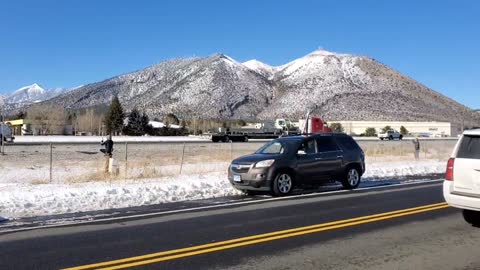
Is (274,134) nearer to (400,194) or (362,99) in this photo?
(400,194)

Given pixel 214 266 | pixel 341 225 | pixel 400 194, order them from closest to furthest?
pixel 214 266
pixel 341 225
pixel 400 194

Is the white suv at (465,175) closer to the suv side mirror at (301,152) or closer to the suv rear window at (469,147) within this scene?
the suv rear window at (469,147)

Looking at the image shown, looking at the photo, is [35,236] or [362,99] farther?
[362,99]

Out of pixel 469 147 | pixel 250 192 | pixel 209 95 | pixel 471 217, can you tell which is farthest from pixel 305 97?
pixel 469 147

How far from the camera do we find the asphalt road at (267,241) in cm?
719

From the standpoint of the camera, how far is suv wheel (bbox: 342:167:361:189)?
54.5ft

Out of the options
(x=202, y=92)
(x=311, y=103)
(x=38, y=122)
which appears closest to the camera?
(x=38, y=122)

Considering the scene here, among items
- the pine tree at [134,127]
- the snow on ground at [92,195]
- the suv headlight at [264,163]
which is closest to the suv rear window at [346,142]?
the suv headlight at [264,163]

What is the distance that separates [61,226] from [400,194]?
29.5 ft

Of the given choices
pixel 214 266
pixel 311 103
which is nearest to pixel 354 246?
pixel 214 266

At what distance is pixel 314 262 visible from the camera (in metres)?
7.19

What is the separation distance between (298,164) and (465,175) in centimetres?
634

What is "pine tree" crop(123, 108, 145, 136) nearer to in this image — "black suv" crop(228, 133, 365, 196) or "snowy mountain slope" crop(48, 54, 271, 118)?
"snowy mountain slope" crop(48, 54, 271, 118)

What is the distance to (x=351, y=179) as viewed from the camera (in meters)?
16.7
